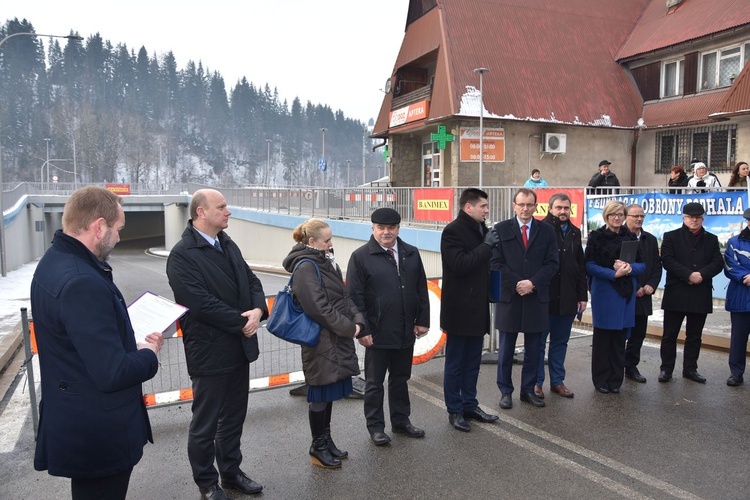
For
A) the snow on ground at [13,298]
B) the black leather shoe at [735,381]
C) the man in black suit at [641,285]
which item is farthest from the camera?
the snow on ground at [13,298]

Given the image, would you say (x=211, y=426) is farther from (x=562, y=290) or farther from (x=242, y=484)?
(x=562, y=290)

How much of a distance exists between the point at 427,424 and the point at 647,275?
311 cm

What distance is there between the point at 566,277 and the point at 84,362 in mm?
4614

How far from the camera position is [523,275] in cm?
530

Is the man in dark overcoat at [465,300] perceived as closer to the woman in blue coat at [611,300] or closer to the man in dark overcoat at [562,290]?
the man in dark overcoat at [562,290]

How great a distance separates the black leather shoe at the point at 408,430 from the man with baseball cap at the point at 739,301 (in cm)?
367

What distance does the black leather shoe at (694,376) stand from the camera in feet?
19.7

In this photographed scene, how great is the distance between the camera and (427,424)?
4.96m

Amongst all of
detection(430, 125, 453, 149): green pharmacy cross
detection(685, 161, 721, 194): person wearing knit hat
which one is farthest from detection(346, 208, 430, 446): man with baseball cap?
detection(430, 125, 453, 149): green pharmacy cross

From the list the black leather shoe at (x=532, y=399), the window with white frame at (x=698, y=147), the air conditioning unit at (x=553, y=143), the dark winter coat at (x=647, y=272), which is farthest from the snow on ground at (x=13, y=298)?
the window with white frame at (x=698, y=147)

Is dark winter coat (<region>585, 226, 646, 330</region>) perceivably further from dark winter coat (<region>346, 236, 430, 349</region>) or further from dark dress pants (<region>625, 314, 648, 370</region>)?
dark winter coat (<region>346, 236, 430, 349</region>)

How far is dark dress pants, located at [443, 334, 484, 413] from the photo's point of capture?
4.91m

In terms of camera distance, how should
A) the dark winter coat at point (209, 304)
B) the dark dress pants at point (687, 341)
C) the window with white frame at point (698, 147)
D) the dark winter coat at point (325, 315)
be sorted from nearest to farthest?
the dark winter coat at point (209, 304), the dark winter coat at point (325, 315), the dark dress pants at point (687, 341), the window with white frame at point (698, 147)

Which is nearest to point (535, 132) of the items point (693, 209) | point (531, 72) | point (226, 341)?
point (531, 72)
